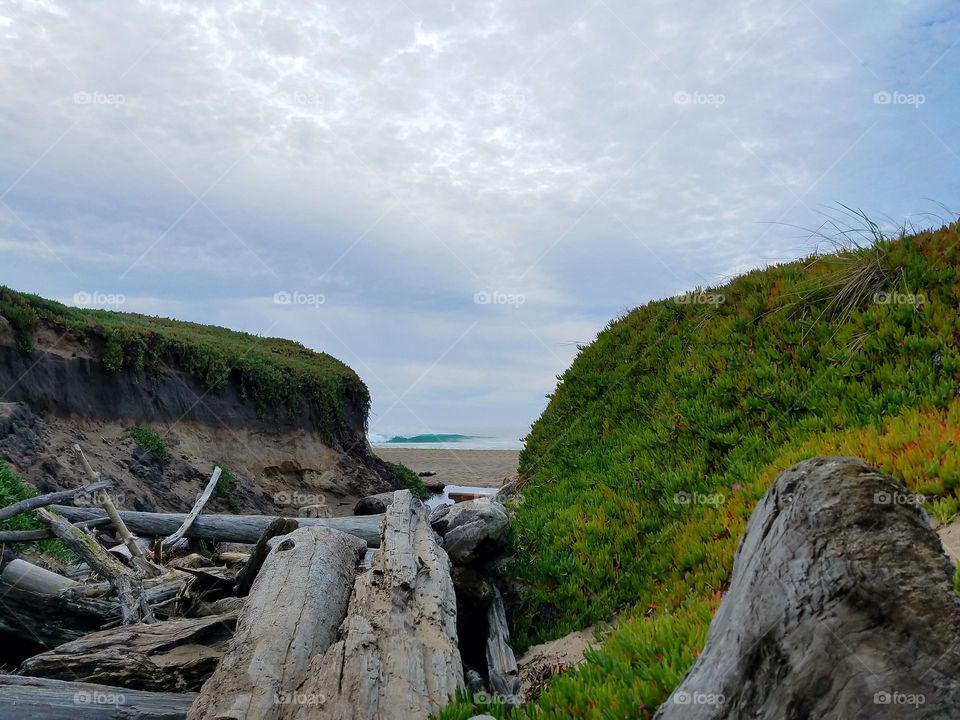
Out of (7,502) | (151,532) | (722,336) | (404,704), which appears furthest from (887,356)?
(7,502)

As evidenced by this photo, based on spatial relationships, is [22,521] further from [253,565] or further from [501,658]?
[501,658]

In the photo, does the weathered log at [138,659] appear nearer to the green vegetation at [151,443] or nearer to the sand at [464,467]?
the green vegetation at [151,443]

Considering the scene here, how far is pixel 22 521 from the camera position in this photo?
35.3 feet

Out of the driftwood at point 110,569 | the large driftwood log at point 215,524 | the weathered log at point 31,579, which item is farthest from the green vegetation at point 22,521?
the weathered log at point 31,579

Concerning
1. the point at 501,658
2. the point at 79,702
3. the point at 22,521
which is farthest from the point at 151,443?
the point at 501,658

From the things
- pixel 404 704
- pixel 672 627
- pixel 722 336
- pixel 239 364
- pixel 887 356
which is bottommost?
pixel 404 704

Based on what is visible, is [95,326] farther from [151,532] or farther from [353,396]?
[353,396]

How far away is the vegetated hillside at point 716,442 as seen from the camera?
5426 mm

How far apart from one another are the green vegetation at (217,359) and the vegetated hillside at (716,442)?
16.2 metres

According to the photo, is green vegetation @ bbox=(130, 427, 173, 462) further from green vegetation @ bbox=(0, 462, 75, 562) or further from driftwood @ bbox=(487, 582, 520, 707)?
driftwood @ bbox=(487, 582, 520, 707)

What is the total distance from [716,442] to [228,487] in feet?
59.8

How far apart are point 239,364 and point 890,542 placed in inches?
1046

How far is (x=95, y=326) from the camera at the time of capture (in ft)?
67.8

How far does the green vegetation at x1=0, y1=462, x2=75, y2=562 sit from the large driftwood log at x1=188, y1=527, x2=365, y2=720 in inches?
205
